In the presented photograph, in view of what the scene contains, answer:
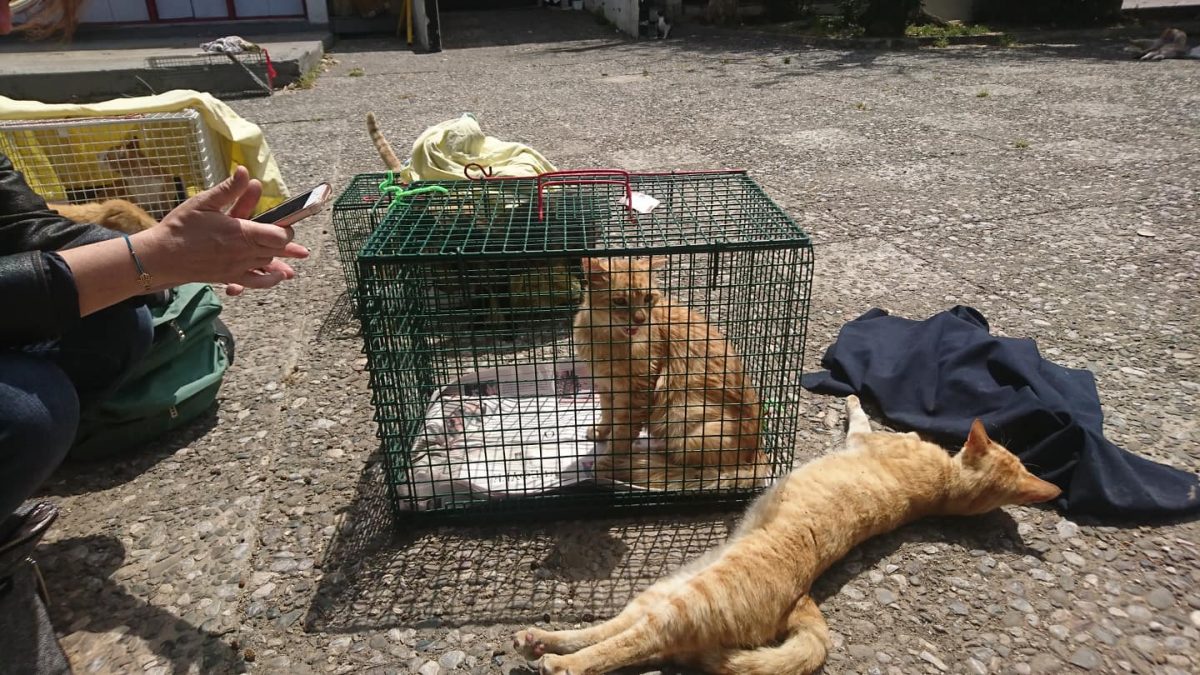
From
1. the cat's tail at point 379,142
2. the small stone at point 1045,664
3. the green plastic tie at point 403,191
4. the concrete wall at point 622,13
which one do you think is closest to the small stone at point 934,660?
the small stone at point 1045,664

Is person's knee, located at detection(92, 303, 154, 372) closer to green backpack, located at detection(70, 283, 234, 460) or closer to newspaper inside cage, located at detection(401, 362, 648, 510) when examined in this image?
green backpack, located at detection(70, 283, 234, 460)

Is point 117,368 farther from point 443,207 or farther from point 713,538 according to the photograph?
point 713,538

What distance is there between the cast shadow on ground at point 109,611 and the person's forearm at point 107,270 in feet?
3.43

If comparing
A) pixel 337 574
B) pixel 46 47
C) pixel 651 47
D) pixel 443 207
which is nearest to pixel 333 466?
pixel 337 574

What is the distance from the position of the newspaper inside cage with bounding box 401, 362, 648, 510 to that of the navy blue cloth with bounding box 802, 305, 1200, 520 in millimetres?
1260

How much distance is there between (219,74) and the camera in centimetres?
1112

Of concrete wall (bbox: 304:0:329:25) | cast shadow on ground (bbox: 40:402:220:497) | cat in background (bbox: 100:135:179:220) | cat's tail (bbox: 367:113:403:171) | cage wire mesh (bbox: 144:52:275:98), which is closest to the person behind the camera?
cast shadow on ground (bbox: 40:402:220:497)

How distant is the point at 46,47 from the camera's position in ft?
45.3

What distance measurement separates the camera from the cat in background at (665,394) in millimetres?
2680

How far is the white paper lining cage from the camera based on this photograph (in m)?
4.66

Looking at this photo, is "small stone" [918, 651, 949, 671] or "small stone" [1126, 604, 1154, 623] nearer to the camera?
"small stone" [918, 651, 949, 671]

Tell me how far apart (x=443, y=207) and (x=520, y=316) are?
1.18 metres

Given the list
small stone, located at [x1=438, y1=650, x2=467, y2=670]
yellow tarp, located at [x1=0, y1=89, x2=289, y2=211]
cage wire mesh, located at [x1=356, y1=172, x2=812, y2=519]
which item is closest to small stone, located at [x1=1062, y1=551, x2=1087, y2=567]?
cage wire mesh, located at [x1=356, y1=172, x2=812, y2=519]

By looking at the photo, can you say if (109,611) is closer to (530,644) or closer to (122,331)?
(122,331)
